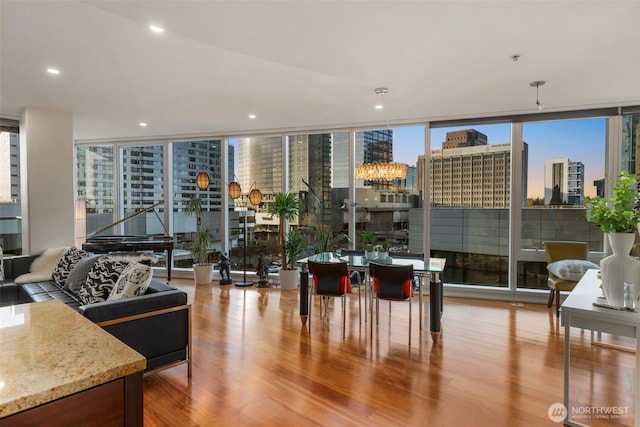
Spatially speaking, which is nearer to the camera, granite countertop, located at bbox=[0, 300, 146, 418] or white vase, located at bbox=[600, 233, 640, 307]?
granite countertop, located at bbox=[0, 300, 146, 418]

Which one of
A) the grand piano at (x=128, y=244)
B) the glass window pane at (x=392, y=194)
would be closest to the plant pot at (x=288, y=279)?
the glass window pane at (x=392, y=194)

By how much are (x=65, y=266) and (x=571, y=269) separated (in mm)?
6456

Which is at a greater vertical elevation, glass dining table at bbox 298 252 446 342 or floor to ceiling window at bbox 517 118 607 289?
floor to ceiling window at bbox 517 118 607 289

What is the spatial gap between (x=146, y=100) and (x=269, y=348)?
3.69 metres

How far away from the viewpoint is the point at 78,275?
4074 millimetres

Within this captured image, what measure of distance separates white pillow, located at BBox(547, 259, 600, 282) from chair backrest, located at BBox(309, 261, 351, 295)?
2849 mm

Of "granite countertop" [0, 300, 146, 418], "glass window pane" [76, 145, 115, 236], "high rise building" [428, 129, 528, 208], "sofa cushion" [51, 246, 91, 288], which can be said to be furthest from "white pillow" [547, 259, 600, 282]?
"glass window pane" [76, 145, 115, 236]

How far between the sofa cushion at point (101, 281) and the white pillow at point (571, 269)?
17.2ft

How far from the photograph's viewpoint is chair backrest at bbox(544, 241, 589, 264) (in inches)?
192

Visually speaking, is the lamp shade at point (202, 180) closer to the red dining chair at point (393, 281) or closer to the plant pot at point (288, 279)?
the plant pot at point (288, 279)

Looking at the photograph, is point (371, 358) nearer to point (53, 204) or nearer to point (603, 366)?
point (603, 366)

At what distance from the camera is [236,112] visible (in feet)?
17.8

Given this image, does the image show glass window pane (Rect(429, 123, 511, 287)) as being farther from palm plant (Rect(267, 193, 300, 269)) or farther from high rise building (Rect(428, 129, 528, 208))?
palm plant (Rect(267, 193, 300, 269))

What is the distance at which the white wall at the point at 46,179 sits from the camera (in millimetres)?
5293
